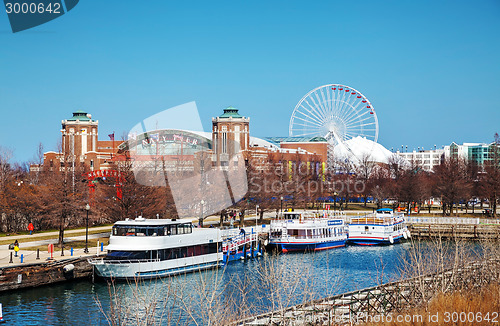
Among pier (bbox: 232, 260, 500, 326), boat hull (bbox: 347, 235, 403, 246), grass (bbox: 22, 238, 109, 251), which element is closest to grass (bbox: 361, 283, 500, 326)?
pier (bbox: 232, 260, 500, 326)

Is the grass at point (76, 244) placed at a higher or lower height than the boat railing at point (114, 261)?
higher

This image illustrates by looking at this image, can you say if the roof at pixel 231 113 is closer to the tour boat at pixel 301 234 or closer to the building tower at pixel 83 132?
the building tower at pixel 83 132

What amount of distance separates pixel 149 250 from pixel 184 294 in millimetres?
6885

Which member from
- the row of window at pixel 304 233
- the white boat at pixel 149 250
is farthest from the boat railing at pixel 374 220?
the white boat at pixel 149 250

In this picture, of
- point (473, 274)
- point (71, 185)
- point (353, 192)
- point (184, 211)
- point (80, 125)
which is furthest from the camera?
point (80, 125)

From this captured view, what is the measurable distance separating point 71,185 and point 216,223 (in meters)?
23.5

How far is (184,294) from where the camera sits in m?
37.8

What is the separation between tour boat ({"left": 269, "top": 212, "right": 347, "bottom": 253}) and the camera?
6118cm

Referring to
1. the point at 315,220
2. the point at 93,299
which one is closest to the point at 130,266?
the point at 93,299

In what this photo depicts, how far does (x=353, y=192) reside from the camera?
10906cm

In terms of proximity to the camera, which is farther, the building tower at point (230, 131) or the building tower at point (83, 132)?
the building tower at point (83, 132)

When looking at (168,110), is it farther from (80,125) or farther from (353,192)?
(80,125)

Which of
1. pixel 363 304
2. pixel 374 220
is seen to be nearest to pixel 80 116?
pixel 374 220

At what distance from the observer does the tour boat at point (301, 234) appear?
201 ft
